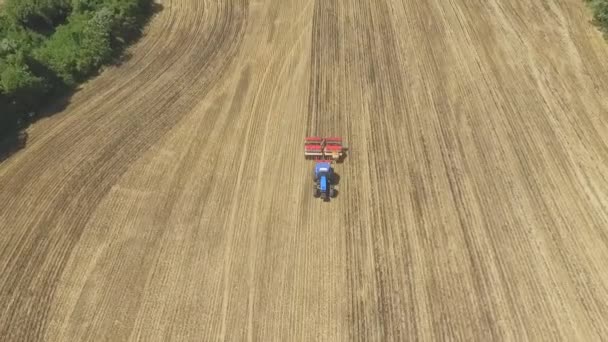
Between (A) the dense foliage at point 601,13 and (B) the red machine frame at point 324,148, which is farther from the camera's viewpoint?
(A) the dense foliage at point 601,13

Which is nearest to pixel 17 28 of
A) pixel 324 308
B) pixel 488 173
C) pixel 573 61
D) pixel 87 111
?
pixel 87 111

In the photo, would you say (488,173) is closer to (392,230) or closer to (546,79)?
(392,230)

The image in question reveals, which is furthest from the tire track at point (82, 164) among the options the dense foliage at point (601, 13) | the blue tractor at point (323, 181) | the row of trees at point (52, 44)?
the dense foliage at point (601, 13)

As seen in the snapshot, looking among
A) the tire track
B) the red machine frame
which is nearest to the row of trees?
the tire track

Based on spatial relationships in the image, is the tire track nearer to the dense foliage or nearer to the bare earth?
the bare earth

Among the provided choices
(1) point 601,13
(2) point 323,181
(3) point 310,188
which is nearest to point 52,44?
(3) point 310,188

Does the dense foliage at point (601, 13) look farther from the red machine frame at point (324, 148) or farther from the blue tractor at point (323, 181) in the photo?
the blue tractor at point (323, 181)

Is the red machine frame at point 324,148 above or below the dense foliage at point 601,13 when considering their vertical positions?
below
